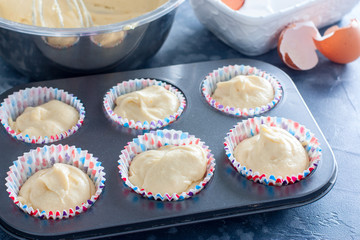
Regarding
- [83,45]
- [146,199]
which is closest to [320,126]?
[146,199]

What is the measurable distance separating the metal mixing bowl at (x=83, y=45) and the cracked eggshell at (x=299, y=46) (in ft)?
1.61

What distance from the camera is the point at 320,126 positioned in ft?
5.83

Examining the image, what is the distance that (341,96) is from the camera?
6.30 ft

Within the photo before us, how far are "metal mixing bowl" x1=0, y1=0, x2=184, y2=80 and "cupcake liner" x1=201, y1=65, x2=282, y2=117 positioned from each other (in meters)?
0.25

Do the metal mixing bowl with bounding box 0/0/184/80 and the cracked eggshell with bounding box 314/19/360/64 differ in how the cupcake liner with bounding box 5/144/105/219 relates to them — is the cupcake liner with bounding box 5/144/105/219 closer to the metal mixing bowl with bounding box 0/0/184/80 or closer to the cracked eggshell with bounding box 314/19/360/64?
the metal mixing bowl with bounding box 0/0/184/80

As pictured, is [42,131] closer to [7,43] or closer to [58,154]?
[58,154]

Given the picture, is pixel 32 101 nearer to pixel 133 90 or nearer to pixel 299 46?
pixel 133 90

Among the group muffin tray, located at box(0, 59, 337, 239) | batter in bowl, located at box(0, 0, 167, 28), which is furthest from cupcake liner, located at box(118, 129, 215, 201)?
batter in bowl, located at box(0, 0, 167, 28)

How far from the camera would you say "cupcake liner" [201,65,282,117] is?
1.65m

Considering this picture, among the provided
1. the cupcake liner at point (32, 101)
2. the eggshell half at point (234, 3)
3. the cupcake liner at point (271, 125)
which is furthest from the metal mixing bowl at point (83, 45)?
the cupcake liner at point (271, 125)

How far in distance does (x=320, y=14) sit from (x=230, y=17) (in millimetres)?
442

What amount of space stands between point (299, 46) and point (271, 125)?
53 cm

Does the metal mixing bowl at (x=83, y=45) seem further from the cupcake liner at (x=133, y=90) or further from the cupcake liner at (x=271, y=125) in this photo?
the cupcake liner at (x=271, y=125)

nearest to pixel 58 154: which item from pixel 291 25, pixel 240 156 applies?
pixel 240 156
